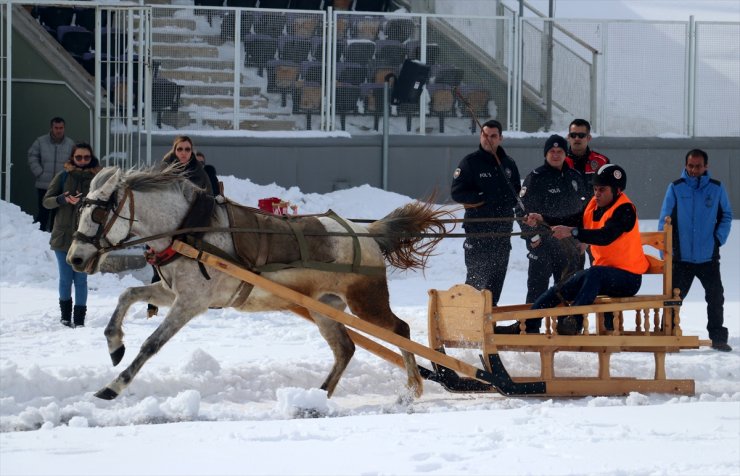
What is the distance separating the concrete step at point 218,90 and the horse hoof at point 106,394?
1101cm

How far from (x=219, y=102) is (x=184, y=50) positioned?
85 centimetres

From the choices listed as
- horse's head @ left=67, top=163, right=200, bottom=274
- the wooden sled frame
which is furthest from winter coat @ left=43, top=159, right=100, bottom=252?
the wooden sled frame

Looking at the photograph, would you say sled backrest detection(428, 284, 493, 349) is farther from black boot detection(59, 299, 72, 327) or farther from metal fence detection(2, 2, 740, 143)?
metal fence detection(2, 2, 740, 143)

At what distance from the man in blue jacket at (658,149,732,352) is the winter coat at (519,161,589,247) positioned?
3.54 feet

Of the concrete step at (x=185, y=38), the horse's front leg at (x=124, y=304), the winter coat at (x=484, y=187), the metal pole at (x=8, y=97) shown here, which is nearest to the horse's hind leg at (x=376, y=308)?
the horse's front leg at (x=124, y=304)

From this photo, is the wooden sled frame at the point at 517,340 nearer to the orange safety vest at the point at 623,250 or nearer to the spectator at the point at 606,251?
the spectator at the point at 606,251

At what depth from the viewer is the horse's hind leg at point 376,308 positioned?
9516mm

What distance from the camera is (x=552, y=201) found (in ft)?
36.6

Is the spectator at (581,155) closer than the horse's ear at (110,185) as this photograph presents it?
No

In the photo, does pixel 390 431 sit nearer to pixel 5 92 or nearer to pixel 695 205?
pixel 695 205

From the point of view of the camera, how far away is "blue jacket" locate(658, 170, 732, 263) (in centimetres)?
1187

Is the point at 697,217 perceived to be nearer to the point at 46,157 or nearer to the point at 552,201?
the point at 552,201

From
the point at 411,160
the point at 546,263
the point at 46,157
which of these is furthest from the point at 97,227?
the point at 411,160

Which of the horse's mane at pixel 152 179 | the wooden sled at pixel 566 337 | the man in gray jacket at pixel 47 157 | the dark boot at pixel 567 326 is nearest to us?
the horse's mane at pixel 152 179
